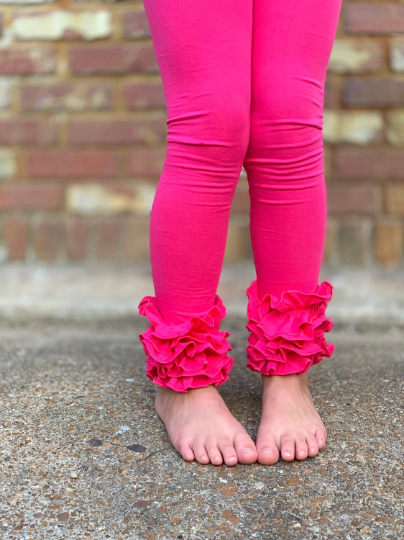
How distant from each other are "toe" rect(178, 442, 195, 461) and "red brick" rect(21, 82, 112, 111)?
132cm

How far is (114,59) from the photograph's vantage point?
76.2 inches

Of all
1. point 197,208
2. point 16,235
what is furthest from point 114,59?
point 197,208

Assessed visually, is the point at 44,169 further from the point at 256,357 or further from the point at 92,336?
the point at 256,357

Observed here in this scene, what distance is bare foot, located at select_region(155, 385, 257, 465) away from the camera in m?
0.95

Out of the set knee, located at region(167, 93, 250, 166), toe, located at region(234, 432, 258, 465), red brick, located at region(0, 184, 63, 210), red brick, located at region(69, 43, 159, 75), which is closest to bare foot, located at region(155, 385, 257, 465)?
toe, located at region(234, 432, 258, 465)

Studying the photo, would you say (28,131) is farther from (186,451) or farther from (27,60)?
(186,451)

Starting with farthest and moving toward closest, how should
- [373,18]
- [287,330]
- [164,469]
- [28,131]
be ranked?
[28,131], [373,18], [287,330], [164,469]

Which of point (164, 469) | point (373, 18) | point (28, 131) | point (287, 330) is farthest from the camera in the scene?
point (28, 131)

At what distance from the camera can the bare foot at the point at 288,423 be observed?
3.15ft

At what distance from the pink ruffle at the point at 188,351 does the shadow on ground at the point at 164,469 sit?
0.35ft

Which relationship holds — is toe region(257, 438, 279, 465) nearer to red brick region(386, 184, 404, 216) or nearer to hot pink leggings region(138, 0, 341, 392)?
hot pink leggings region(138, 0, 341, 392)

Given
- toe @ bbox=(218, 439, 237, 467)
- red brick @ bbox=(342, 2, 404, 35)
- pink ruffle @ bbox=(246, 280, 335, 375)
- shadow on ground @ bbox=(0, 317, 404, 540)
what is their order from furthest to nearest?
1. red brick @ bbox=(342, 2, 404, 35)
2. pink ruffle @ bbox=(246, 280, 335, 375)
3. toe @ bbox=(218, 439, 237, 467)
4. shadow on ground @ bbox=(0, 317, 404, 540)

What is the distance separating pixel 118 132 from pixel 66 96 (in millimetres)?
209

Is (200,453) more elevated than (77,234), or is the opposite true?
(77,234)
